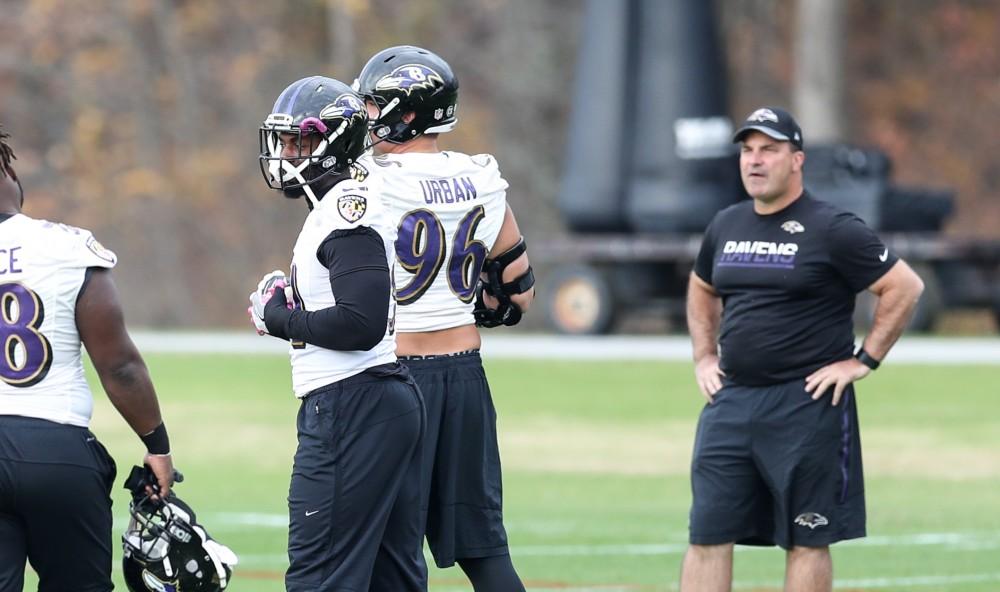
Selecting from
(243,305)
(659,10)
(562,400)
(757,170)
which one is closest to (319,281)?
(757,170)

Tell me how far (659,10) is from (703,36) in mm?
762

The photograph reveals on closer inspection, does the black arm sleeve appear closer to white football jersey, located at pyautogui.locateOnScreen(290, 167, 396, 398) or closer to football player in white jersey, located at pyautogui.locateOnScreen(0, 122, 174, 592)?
white football jersey, located at pyautogui.locateOnScreen(290, 167, 396, 398)

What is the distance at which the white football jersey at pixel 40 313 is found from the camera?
554 cm

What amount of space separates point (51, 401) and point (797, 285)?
3.09m

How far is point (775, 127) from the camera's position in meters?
7.37

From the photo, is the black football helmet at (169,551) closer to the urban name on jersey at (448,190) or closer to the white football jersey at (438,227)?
the white football jersey at (438,227)

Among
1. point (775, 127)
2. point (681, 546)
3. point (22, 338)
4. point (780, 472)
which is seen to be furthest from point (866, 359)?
point (22, 338)

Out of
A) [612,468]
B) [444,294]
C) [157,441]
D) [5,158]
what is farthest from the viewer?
[612,468]

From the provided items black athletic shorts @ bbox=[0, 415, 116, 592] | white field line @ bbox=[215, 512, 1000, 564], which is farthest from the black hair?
white field line @ bbox=[215, 512, 1000, 564]

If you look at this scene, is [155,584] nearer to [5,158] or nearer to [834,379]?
[5,158]

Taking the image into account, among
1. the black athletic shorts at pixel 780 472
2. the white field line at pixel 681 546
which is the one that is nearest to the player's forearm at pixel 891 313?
the black athletic shorts at pixel 780 472

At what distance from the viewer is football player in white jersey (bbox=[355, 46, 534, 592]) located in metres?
6.59

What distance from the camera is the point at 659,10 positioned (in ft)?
88.6

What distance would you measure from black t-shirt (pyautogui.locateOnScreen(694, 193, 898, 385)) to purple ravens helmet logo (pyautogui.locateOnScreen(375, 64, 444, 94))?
5.17 ft
